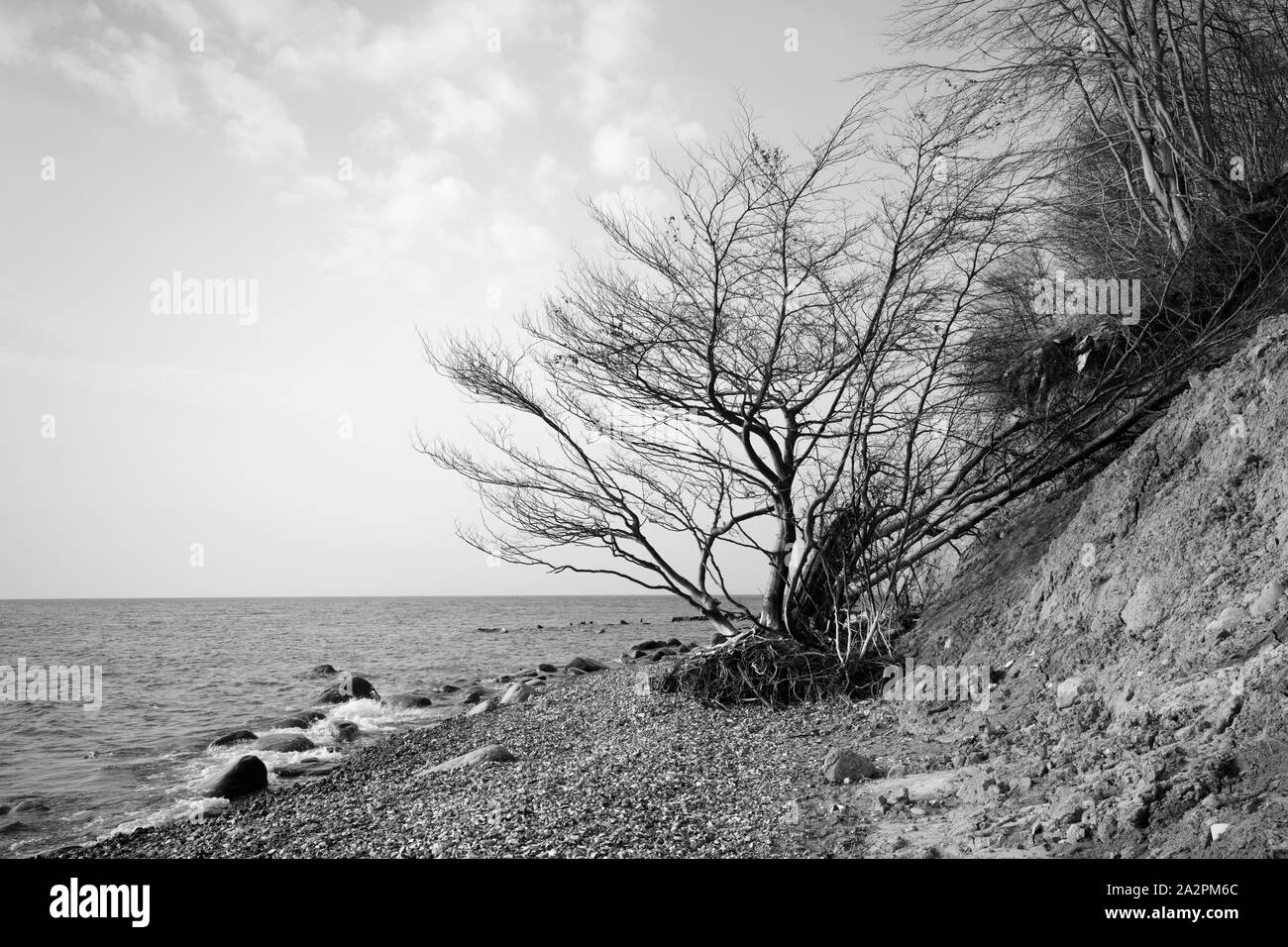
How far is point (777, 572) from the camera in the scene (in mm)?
10203

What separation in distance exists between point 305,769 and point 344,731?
2727mm

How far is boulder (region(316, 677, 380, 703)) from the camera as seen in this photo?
18.5 metres

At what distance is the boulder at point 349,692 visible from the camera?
60.5 ft

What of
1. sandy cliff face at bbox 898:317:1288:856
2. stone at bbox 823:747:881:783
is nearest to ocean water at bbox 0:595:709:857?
stone at bbox 823:747:881:783

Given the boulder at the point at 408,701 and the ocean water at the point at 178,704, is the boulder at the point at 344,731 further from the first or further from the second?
the boulder at the point at 408,701

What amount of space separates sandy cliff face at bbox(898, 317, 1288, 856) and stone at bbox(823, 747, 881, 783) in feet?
2.89

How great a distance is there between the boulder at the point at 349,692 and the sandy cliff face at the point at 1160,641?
14734 millimetres

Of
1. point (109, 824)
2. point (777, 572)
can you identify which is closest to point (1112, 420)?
point (777, 572)

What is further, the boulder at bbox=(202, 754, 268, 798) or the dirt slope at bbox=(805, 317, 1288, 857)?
the boulder at bbox=(202, 754, 268, 798)

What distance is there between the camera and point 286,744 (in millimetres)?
12969

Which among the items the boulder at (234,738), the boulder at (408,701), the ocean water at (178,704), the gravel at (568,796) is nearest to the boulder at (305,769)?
the ocean water at (178,704)

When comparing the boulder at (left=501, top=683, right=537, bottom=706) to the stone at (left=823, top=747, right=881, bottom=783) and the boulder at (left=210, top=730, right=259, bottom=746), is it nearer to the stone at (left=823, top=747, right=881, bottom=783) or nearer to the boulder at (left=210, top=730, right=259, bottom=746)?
the boulder at (left=210, top=730, right=259, bottom=746)
